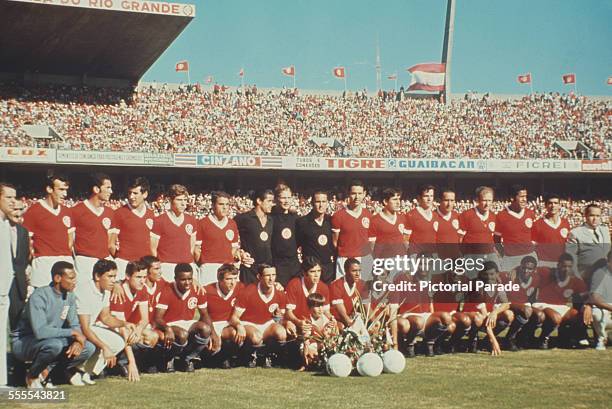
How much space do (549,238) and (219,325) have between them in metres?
5.07

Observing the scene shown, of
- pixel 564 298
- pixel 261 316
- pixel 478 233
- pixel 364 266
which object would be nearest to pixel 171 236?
pixel 261 316

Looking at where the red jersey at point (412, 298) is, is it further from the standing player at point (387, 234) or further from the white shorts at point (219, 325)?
the white shorts at point (219, 325)

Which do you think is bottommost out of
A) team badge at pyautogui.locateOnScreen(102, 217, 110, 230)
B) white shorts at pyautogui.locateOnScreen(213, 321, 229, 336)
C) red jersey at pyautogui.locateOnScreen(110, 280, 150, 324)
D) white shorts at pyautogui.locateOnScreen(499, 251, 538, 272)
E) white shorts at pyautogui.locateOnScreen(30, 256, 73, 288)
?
white shorts at pyautogui.locateOnScreen(213, 321, 229, 336)

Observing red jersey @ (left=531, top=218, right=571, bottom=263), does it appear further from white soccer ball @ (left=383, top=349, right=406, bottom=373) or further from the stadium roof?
the stadium roof

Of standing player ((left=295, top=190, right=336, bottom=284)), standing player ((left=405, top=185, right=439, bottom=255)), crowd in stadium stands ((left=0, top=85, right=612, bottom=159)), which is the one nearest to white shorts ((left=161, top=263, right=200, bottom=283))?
standing player ((left=295, top=190, right=336, bottom=284))

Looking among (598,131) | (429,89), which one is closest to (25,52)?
(429,89)

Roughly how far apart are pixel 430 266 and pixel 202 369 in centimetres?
342

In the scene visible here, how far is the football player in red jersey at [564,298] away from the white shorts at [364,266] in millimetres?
2430

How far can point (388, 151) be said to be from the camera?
3650 centimetres

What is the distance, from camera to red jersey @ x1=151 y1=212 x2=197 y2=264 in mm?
9203

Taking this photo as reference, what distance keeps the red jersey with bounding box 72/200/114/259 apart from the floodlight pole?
114 feet

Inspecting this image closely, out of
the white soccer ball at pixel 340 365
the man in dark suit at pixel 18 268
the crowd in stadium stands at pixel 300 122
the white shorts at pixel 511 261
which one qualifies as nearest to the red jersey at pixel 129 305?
the man in dark suit at pixel 18 268

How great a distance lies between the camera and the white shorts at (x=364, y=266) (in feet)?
31.3

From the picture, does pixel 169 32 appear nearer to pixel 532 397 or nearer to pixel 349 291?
pixel 349 291
